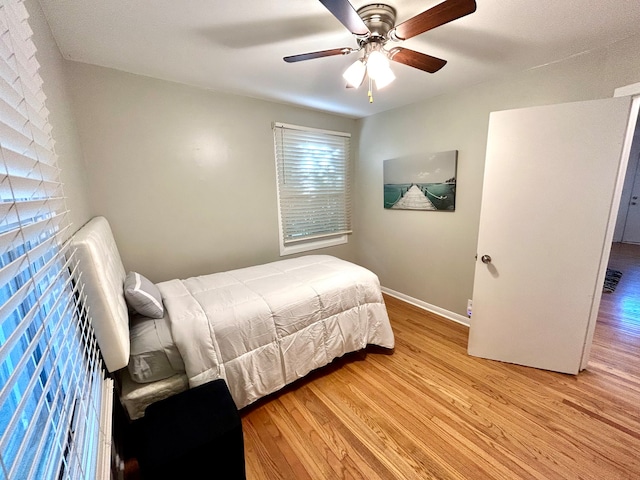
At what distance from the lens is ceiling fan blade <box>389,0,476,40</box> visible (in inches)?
39.6

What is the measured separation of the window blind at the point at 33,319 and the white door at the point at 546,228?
8.04 ft

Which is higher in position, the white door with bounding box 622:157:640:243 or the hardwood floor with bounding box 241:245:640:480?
the white door with bounding box 622:157:640:243

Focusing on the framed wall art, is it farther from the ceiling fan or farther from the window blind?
the window blind

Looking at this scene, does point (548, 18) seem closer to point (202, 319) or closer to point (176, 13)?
point (176, 13)

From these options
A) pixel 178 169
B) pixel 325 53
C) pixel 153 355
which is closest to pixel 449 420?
pixel 153 355

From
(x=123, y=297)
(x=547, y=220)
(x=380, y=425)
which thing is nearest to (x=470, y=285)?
(x=547, y=220)

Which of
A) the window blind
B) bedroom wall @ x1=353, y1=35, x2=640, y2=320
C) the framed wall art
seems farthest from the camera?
the framed wall art

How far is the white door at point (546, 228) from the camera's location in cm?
166

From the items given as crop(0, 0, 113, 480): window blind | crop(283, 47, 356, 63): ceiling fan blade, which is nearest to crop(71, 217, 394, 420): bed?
crop(0, 0, 113, 480): window blind

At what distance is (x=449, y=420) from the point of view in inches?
63.3

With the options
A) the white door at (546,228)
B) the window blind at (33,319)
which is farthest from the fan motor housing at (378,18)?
the window blind at (33,319)

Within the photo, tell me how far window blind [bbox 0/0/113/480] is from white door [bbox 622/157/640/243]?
29.0 feet

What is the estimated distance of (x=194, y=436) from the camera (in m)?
1.11

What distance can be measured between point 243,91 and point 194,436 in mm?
2629
